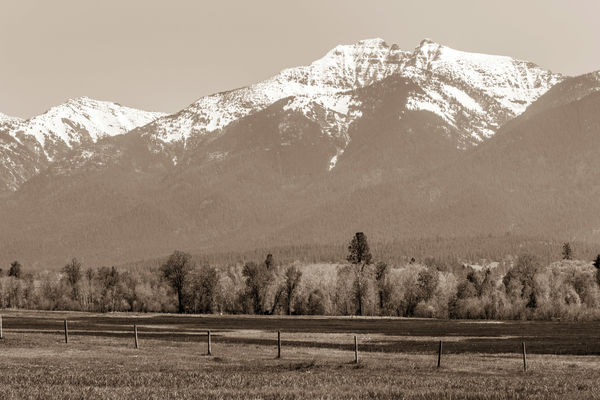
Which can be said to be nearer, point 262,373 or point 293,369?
point 262,373

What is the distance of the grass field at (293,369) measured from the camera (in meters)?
37.8

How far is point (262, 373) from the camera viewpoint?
49.2 meters

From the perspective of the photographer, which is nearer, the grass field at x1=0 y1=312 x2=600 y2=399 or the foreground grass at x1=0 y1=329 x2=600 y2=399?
the foreground grass at x1=0 y1=329 x2=600 y2=399

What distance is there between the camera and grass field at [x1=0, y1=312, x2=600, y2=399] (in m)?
37.8

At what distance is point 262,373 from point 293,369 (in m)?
4.24

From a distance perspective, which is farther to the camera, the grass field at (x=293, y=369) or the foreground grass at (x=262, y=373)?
the grass field at (x=293, y=369)

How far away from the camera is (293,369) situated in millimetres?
53062

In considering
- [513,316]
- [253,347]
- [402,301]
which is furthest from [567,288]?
[253,347]

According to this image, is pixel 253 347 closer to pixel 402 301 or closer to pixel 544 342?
pixel 544 342

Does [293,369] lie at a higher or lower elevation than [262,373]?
lower

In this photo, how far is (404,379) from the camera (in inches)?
1816

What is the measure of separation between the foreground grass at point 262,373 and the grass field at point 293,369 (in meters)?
0.06

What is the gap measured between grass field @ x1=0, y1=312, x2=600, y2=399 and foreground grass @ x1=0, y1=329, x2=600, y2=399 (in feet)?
0.19

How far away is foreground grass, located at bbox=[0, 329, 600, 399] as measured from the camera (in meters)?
37.5
